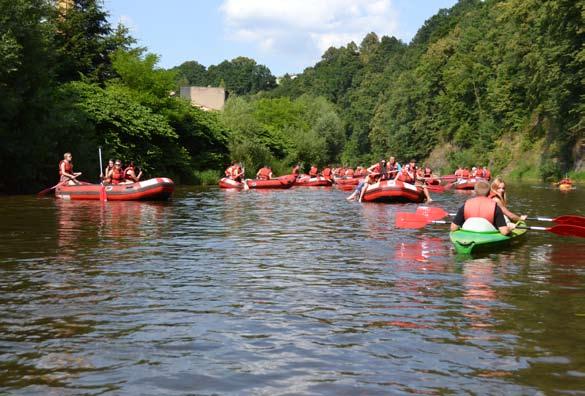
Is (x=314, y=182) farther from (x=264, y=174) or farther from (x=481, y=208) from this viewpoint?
(x=481, y=208)

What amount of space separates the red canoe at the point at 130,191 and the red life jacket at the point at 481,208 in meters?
14.5

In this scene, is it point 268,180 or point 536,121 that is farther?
point 536,121

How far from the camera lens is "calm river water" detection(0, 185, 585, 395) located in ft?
17.1

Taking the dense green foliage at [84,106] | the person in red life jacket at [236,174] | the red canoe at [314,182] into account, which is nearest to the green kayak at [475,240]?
the dense green foliage at [84,106]

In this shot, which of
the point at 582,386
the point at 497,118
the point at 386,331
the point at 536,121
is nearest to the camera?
the point at 582,386

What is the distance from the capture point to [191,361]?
5.61 meters

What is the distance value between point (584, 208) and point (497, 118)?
54.5 metres

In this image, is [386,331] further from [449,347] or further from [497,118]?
[497,118]

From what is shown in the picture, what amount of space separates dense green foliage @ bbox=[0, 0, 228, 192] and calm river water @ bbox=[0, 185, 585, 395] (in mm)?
15024

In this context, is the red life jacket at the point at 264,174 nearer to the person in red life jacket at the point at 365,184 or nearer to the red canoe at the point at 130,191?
the person in red life jacket at the point at 365,184

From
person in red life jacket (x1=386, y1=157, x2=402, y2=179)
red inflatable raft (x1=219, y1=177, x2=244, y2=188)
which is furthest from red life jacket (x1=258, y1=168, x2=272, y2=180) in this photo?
person in red life jacket (x1=386, y1=157, x2=402, y2=179)

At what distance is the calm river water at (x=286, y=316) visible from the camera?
17.1 ft

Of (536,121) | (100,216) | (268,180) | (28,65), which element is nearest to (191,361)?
(100,216)

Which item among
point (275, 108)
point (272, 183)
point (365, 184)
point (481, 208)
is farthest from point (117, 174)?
point (275, 108)
